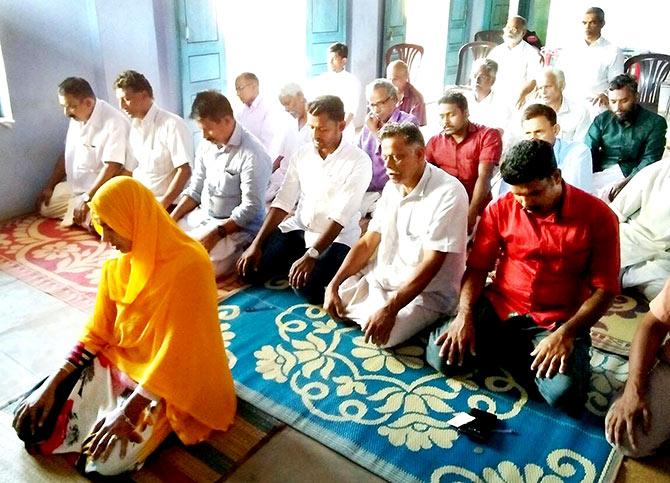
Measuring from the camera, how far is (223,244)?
3.20 m

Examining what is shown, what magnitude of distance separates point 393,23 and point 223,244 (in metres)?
4.33

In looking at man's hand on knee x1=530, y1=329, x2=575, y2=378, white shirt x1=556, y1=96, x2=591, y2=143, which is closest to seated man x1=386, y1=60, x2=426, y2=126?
white shirt x1=556, y1=96, x2=591, y2=143

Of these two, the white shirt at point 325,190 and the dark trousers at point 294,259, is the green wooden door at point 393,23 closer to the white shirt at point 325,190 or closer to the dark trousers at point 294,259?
the white shirt at point 325,190

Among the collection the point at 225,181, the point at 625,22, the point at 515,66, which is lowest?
the point at 225,181

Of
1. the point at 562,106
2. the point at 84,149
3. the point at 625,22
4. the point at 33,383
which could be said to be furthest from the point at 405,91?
the point at 625,22

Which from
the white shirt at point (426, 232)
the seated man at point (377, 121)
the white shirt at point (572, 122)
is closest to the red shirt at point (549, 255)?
the white shirt at point (426, 232)

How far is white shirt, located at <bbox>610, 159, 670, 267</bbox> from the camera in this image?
2895 mm

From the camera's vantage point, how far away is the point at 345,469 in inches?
72.5

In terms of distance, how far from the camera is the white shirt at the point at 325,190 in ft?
9.53

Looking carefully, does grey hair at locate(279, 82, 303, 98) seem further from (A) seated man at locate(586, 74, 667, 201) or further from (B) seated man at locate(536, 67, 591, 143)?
(A) seated man at locate(586, 74, 667, 201)

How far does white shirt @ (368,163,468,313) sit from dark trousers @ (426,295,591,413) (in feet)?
0.59

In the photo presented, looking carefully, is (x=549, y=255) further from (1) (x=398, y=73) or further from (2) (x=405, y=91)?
(2) (x=405, y=91)

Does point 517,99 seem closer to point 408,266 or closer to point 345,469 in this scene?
point 408,266

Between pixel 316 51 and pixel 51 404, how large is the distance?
4569 millimetres
